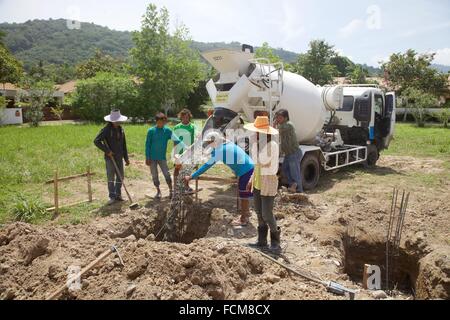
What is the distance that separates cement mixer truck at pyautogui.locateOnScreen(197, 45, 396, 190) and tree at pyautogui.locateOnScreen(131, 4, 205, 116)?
69.7 feet

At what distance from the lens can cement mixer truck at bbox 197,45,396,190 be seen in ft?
26.2

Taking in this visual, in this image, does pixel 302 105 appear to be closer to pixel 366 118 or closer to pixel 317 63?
pixel 366 118

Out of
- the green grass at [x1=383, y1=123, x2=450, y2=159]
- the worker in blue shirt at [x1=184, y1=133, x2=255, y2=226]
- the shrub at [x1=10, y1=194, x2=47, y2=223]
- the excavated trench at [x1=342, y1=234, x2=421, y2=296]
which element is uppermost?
the worker in blue shirt at [x1=184, y1=133, x2=255, y2=226]

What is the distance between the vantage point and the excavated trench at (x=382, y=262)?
18.0 feet

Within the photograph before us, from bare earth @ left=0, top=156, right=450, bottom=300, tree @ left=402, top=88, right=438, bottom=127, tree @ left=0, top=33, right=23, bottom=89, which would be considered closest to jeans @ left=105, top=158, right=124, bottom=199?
bare earth @ left=0, top=156, right=450, bottom=300

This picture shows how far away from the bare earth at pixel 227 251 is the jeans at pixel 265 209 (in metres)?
0.47

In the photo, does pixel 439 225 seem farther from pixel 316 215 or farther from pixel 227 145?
pixel 227 145

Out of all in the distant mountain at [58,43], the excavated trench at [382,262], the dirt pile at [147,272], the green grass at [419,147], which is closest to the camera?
the dirt pile at [147,272]

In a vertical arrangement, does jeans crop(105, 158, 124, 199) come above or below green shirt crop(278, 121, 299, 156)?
below

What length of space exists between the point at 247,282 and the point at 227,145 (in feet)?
7.98

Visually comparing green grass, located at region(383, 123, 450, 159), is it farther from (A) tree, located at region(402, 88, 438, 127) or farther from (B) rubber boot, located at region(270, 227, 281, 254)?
(B) rubber boot, located at region(270, 227, 281, 254)

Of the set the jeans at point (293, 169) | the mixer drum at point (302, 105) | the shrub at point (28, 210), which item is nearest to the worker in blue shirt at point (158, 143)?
the shrub at point (28, 210)

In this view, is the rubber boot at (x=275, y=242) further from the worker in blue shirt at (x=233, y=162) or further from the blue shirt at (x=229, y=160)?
the blue shirt at (x=229, y=160)
